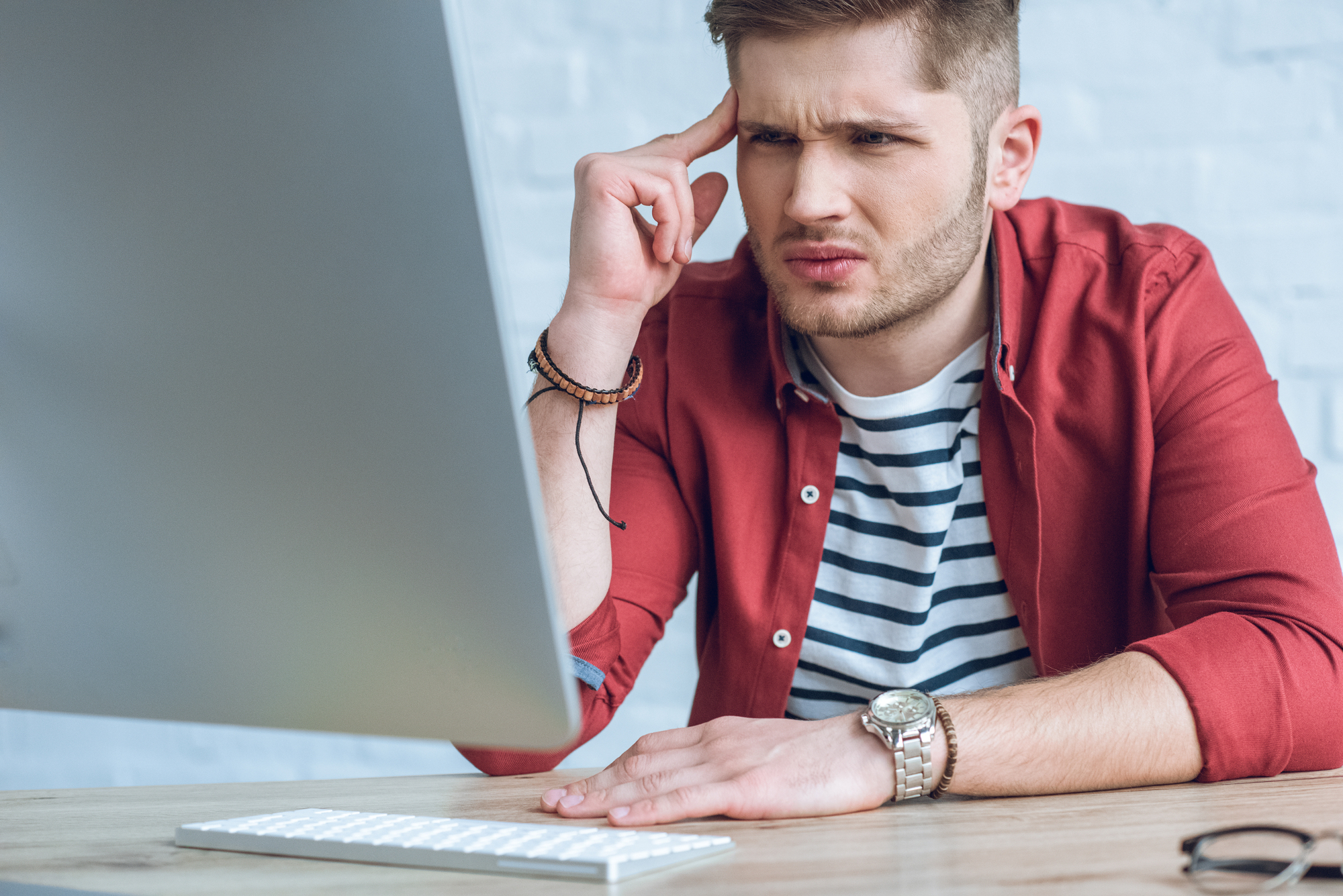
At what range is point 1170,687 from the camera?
0.96m

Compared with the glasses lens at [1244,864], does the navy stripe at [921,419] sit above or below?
above

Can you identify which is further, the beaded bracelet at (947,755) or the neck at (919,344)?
the neck at (919,344)

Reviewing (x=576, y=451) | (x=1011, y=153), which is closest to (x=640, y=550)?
(x=576, y=451)

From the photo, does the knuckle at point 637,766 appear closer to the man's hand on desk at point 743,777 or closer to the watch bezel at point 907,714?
the man's hand on desk at point 743,777

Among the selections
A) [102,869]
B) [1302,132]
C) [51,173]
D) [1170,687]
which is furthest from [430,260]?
[1302,132]

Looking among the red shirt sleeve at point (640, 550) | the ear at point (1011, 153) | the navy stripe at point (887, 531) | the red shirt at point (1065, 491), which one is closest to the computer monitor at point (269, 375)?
the red shirt at point (1065, 491)

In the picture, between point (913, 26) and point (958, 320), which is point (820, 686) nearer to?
point (958, 320)

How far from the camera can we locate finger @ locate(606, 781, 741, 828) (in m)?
0.80

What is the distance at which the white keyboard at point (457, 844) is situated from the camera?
0.61 m

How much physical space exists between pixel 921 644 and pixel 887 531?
0.14 meters

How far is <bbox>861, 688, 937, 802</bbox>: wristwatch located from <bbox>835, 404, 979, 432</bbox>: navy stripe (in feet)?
1.87

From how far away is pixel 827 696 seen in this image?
140cm

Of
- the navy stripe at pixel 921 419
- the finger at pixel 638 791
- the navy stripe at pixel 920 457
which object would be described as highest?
the navy stripe at pixel 921 419

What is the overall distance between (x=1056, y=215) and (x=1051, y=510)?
1.32 feet
